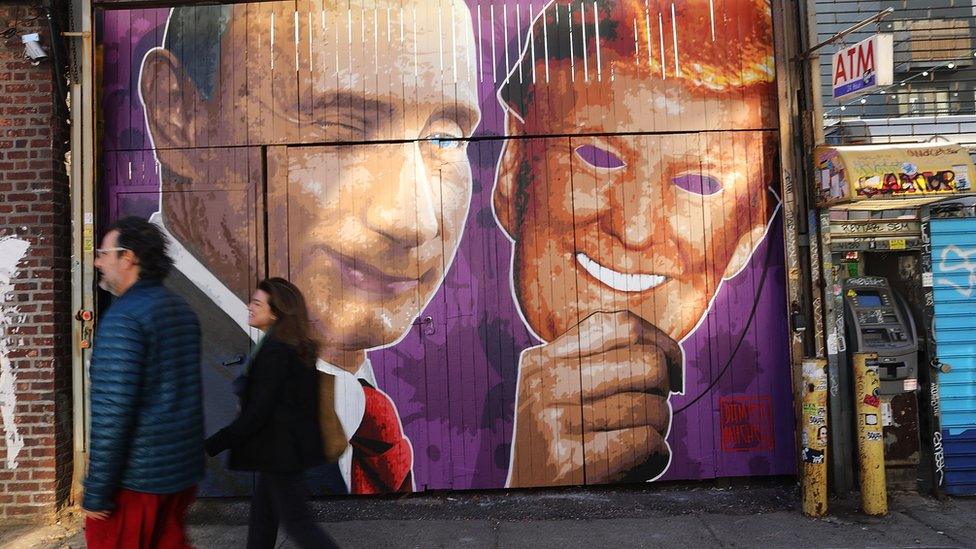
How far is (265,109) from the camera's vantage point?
5266 mm

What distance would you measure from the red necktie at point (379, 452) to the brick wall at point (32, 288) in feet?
6.96

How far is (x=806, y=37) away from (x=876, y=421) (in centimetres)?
287

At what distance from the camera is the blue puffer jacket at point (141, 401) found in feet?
Result: 7.95

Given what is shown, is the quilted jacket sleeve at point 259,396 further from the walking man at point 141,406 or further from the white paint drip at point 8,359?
the white paint drip at point 8,359

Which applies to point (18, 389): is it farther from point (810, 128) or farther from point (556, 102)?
point (810, 128)

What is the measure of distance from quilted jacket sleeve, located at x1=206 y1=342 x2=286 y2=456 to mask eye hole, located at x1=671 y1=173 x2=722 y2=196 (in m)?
3.44

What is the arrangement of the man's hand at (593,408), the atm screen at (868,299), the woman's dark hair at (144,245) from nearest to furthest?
the woman's dark hair at (144,245), the atm screen at (868,299), the man's hand at (593,408)

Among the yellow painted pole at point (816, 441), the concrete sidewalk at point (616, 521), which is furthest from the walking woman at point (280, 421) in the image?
the yellow painted pole at point (816, 441)

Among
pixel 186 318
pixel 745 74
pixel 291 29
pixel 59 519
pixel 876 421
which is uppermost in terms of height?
pixel 291 29

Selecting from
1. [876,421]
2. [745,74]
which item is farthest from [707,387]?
[745,74]

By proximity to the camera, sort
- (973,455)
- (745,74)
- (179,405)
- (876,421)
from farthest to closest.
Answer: (745,74), (973,455), (876,421), (179,405)

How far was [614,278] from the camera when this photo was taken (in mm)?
5266

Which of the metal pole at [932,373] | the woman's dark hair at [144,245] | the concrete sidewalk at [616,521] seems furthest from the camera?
the metal pole at [932,373]

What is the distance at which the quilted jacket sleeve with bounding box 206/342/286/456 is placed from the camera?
3.04 meters
